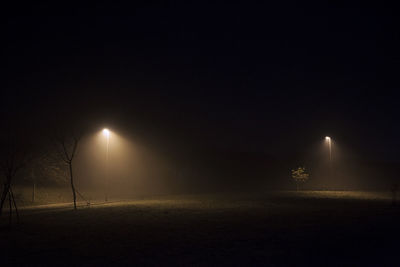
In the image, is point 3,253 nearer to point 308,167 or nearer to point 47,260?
point 47,260

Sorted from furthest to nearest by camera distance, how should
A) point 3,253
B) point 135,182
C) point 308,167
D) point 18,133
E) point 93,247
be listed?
point 308,167
point 135,182
point 18,133
point 93,247
point 3,253

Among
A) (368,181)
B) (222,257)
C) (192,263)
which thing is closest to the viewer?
(192,263)

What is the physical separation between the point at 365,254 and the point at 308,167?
7448 centimetres

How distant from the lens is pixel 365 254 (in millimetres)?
10219

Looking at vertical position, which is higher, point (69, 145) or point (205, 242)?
point (69, 145)

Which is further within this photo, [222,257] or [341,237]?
[341,237]

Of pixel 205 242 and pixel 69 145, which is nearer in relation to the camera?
pixel 205 242

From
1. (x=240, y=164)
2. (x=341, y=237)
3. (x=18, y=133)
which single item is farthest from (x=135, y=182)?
(x=341, y=237)

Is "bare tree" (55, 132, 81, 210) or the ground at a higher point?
"bare tree" (55, 132, 81, 210)

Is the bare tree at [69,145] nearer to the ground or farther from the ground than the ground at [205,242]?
farther from the ground

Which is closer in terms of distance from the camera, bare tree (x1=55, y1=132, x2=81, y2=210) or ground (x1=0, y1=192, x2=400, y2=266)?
ground (x1=0, y1=192, x2=400, y2=266)

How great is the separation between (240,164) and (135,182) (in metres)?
32.1

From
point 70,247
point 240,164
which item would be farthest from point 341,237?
point 240,164

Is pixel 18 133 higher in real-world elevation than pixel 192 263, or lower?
higher
